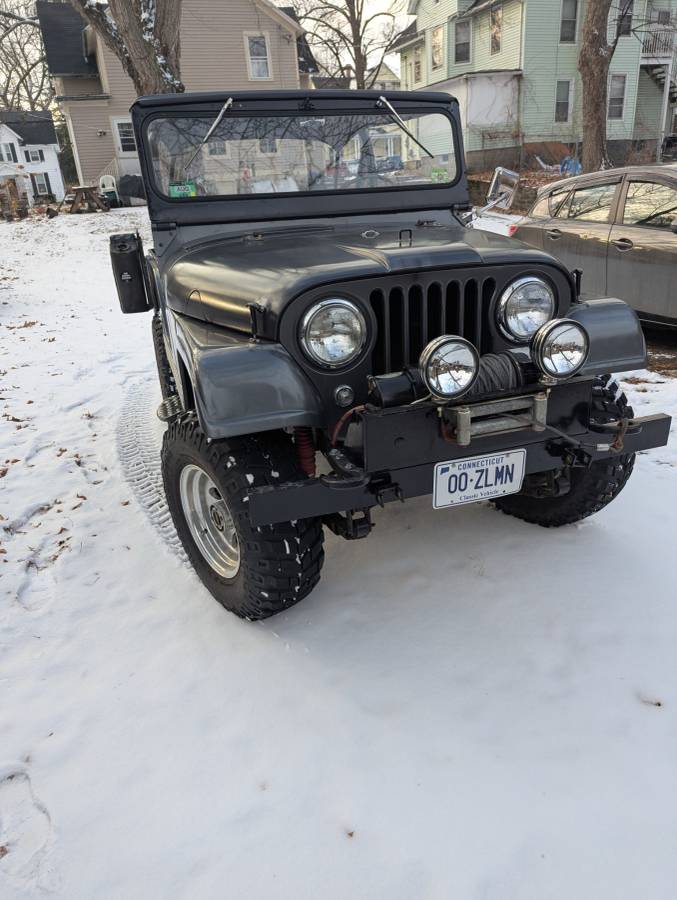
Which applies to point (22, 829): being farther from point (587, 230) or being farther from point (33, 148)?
point (33, 148)

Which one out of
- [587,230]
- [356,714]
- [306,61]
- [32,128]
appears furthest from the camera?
[32,128]

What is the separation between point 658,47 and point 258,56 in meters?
14.7

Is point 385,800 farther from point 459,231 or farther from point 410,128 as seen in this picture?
point 410,128

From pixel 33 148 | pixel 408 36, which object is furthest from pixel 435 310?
pixel 33 148

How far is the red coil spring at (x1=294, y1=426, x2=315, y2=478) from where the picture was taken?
8.35ft

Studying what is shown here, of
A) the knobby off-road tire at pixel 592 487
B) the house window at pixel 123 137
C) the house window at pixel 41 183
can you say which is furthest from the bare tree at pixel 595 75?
the house window at pixel 41 183

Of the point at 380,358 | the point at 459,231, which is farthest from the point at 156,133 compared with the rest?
the point at 380,358

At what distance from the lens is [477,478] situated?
7.74ft

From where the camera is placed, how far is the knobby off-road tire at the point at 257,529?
2.33 meters

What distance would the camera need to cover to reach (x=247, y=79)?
76.7ft

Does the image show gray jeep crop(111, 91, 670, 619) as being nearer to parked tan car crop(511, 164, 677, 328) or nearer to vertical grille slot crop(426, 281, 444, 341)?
vertical grille slot crop(426, 281, 444, 341)

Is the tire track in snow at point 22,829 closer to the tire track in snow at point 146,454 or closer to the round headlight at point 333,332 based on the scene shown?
the tire track in snow at point 146,454

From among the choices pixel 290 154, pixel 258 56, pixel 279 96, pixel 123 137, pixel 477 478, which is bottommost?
pixel 477 478

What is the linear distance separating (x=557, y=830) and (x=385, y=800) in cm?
47
